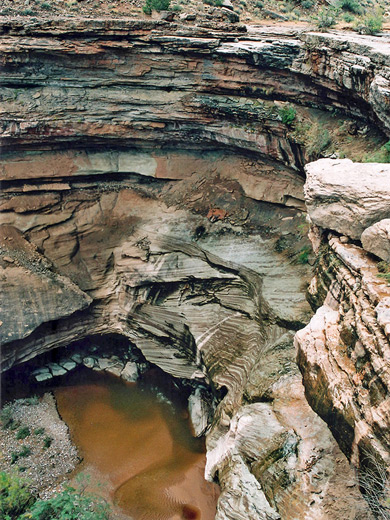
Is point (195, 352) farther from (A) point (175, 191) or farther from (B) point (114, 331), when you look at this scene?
(A) point (175, 191)

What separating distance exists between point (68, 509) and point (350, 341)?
7474 millimetres

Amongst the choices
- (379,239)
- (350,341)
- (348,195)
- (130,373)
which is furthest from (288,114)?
(130,373)

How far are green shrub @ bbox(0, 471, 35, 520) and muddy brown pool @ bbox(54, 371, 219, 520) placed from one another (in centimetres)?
175

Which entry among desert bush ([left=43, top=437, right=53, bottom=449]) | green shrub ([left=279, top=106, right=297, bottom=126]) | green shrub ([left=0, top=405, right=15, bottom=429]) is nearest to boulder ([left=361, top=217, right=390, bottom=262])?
green shrub ([left=279, top=106, right=297, bottom=126])

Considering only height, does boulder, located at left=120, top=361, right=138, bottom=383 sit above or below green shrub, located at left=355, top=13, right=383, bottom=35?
below

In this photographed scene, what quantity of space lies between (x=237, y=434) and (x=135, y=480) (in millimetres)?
4431

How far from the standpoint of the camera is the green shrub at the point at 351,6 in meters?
14.7

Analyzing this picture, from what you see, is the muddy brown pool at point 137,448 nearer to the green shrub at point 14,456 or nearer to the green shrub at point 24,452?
the green shrub at point 24,452

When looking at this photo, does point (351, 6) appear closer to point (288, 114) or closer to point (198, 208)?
point (288, 114)

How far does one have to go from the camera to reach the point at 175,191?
13.3 meters

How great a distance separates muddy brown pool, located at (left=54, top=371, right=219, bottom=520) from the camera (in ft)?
34.7

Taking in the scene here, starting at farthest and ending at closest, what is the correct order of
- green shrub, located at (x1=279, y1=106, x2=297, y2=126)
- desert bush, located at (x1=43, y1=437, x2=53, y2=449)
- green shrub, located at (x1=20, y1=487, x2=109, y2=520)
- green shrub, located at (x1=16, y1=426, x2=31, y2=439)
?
green shrub, located at (x1=16, y1=426, x2=31, y2=439), desert bush, located at (x1=43, y1=437, x2=53, y2=449), green shrub, located at (x1=279, y1=106, x2=297, y2=126), green shrub, located at (x1=20, y1=487, x2=109, y2=520)

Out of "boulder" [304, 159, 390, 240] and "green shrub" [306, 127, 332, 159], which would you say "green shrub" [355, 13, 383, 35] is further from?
"boulder" [304, 159, 390, 240]

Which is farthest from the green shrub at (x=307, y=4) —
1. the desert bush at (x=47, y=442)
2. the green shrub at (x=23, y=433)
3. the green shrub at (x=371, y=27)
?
the green shrub at (x=23, y=433)
